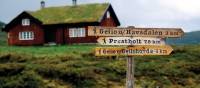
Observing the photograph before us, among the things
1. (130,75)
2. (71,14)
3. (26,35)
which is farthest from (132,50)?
(26,35)

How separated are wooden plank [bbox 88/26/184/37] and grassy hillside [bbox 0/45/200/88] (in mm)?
11893

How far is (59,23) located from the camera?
58.1m

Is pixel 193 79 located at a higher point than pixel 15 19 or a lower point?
lower

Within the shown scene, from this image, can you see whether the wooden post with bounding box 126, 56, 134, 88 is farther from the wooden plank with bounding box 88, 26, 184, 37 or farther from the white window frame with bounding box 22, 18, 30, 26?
the white window frame with bounding box 22, 18, 30, 26

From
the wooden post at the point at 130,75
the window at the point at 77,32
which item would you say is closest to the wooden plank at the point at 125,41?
the wooden post at the point at 130,75

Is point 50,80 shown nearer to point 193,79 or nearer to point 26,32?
point 193,79

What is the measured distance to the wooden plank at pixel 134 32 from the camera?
15.6 meters

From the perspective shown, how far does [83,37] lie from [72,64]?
2545 centimetres

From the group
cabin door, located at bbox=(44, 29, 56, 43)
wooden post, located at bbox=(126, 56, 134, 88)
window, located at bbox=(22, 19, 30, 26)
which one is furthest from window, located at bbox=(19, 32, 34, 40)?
wooden post, located at bbox=(126, 56, 134, 88)

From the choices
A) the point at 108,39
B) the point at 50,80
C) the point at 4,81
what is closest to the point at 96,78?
the point at 50,80

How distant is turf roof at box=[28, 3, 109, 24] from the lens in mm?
56862

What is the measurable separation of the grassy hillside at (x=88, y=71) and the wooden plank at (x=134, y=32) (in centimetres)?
1189

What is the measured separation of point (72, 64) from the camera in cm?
3222

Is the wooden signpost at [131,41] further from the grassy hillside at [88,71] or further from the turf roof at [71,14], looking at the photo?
the turf roof at [71,14]
